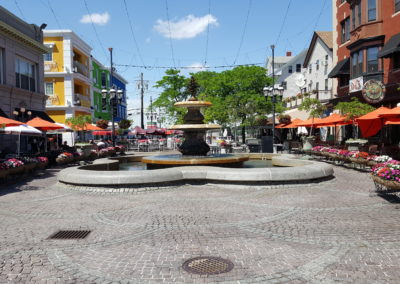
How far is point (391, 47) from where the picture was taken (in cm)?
2117

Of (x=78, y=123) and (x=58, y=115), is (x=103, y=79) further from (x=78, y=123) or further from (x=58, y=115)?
(x=78, y=123)

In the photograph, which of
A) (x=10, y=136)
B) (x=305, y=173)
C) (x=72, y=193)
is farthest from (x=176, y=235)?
(x=10, y=136)

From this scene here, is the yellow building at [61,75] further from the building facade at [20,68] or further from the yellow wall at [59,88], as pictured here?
the building facade at [20,68]

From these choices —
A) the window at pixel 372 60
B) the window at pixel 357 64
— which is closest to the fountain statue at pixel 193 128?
the window at pixel 372 60

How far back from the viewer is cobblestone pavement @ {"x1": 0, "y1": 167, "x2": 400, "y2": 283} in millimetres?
4465

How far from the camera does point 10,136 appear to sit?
23.8m

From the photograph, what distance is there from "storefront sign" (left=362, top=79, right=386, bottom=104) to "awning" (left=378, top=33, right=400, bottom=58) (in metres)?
1.87

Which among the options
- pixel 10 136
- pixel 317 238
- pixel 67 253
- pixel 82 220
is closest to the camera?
pixel 67 253

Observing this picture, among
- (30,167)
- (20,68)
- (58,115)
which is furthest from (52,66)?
(30,167)

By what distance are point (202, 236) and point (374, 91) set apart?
21.1 metres

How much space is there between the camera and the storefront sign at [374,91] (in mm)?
22484

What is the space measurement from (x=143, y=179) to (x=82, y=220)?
132 inches

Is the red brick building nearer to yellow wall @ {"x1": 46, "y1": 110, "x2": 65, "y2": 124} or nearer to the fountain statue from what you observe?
the fountain statue

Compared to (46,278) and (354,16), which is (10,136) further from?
(354,16)
